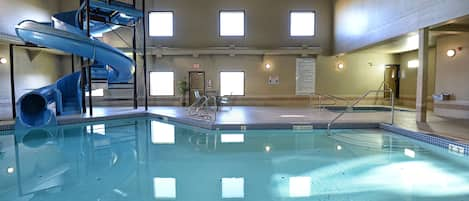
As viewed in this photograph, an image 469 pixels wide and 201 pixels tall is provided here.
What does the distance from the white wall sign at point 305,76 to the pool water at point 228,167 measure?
5.45m

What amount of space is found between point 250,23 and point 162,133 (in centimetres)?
681

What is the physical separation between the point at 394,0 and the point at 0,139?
9.46 m

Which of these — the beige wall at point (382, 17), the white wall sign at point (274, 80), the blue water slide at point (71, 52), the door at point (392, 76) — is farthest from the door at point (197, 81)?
the door at point (392, 76)

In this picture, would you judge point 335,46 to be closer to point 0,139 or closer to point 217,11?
point 217,11

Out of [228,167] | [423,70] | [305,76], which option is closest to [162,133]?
[228,167]

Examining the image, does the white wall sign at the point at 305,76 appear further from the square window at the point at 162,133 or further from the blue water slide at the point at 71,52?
the blue water slide at the point at 71,52

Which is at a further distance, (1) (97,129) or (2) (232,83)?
(2) (232,83)

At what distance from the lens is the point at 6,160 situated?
4.19 meters

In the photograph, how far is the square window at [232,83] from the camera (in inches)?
449

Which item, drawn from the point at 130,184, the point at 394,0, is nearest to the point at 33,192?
the point at 130,184

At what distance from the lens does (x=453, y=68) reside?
7449mm

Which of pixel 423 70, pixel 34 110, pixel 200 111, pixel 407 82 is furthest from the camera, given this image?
pixel 407 82

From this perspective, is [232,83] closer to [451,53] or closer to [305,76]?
[305,76]

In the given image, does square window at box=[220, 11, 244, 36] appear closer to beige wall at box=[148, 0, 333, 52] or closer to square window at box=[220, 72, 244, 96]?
beige wall at box=[148, 0, 333, 52]
